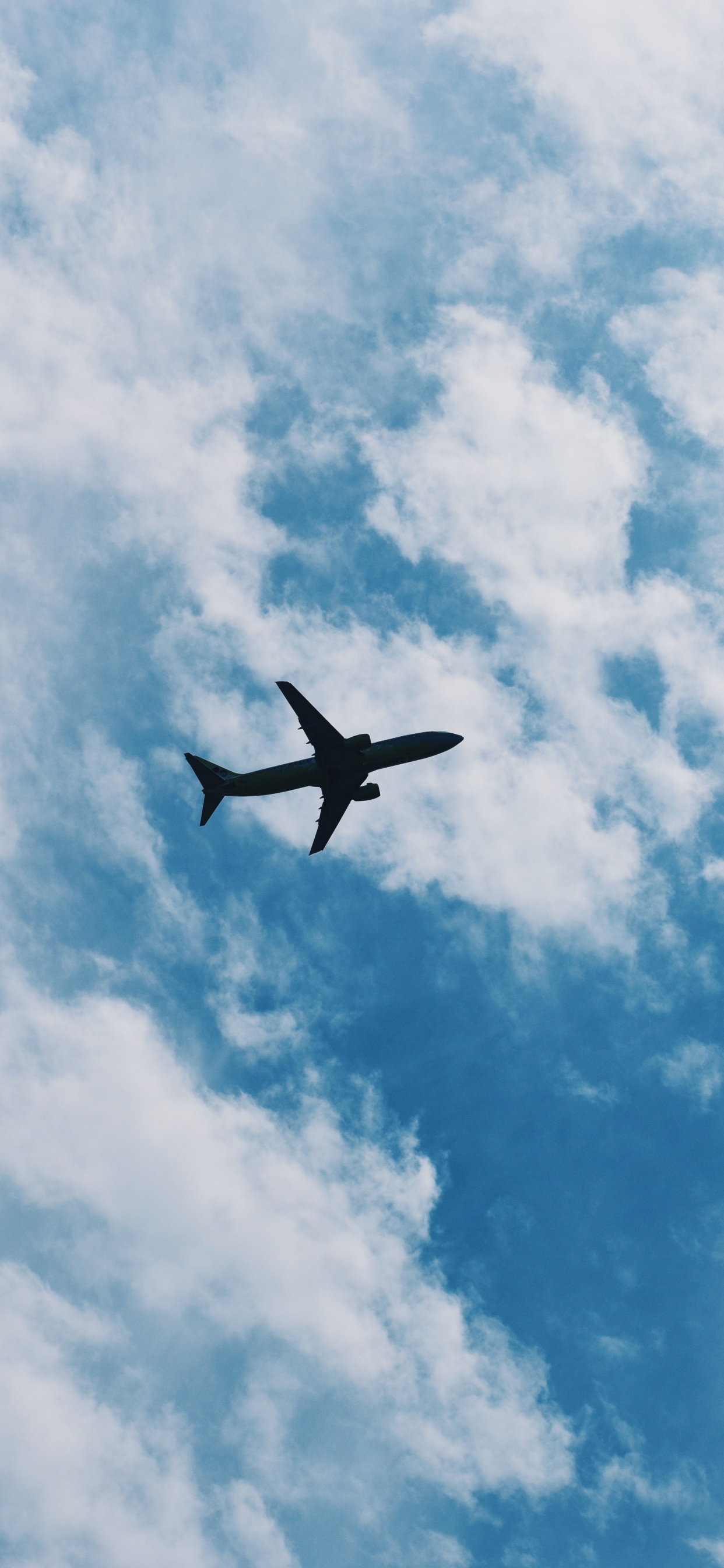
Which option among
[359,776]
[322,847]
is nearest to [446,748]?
[359,776]

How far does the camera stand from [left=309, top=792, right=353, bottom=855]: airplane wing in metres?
108

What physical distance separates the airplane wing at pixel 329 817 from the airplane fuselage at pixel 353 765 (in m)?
1.65

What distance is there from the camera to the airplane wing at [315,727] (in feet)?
338

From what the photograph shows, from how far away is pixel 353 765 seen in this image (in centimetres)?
10544

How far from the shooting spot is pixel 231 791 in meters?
109

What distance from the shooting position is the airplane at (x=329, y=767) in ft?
342

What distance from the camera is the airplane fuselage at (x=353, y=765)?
106 metres

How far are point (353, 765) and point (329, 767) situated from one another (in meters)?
2.32

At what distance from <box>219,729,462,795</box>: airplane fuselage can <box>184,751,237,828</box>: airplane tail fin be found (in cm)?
318

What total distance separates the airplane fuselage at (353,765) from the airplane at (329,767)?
0.06 metres

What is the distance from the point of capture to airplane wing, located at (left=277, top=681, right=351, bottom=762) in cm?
10294

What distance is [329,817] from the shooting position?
10912 cm

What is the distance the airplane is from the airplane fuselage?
0.18 feet

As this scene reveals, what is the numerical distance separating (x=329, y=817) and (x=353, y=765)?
6.73 m
